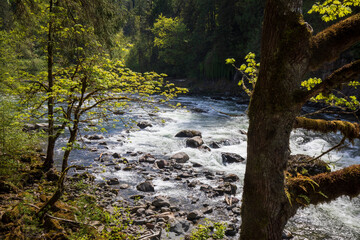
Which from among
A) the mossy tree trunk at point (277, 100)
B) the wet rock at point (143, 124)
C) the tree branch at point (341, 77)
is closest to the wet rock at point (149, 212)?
the mossy tree trunk at point (277, 100)

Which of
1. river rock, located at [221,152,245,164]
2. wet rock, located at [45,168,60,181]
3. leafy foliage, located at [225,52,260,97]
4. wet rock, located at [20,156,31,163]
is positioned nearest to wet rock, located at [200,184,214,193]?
river rock, located at [221,152,245,164]

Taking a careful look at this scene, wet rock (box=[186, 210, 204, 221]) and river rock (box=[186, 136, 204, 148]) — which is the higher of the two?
river rock (box=[186, 136, 204, 148])

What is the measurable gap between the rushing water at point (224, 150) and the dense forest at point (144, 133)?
207mm

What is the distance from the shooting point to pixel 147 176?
28.0 feet

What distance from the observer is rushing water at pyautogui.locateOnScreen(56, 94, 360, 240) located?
6.08m

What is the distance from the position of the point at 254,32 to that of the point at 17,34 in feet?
97.1

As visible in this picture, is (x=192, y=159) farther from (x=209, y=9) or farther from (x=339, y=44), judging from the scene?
(x=209, y=9)

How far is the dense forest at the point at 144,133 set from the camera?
87.4 inches

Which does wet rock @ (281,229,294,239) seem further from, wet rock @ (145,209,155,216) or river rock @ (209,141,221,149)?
river rock @ (209,141,221,149)

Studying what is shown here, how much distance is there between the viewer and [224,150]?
11555 millimetres

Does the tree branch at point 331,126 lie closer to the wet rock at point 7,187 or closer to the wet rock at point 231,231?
the wet rock at point 231,231

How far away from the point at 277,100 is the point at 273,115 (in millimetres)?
155

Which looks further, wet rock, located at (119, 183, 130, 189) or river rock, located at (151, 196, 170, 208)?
wet rock, located at (119, 183, 130, 189)

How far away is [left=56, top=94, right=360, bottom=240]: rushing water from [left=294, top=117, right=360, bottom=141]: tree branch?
12.4 inches
